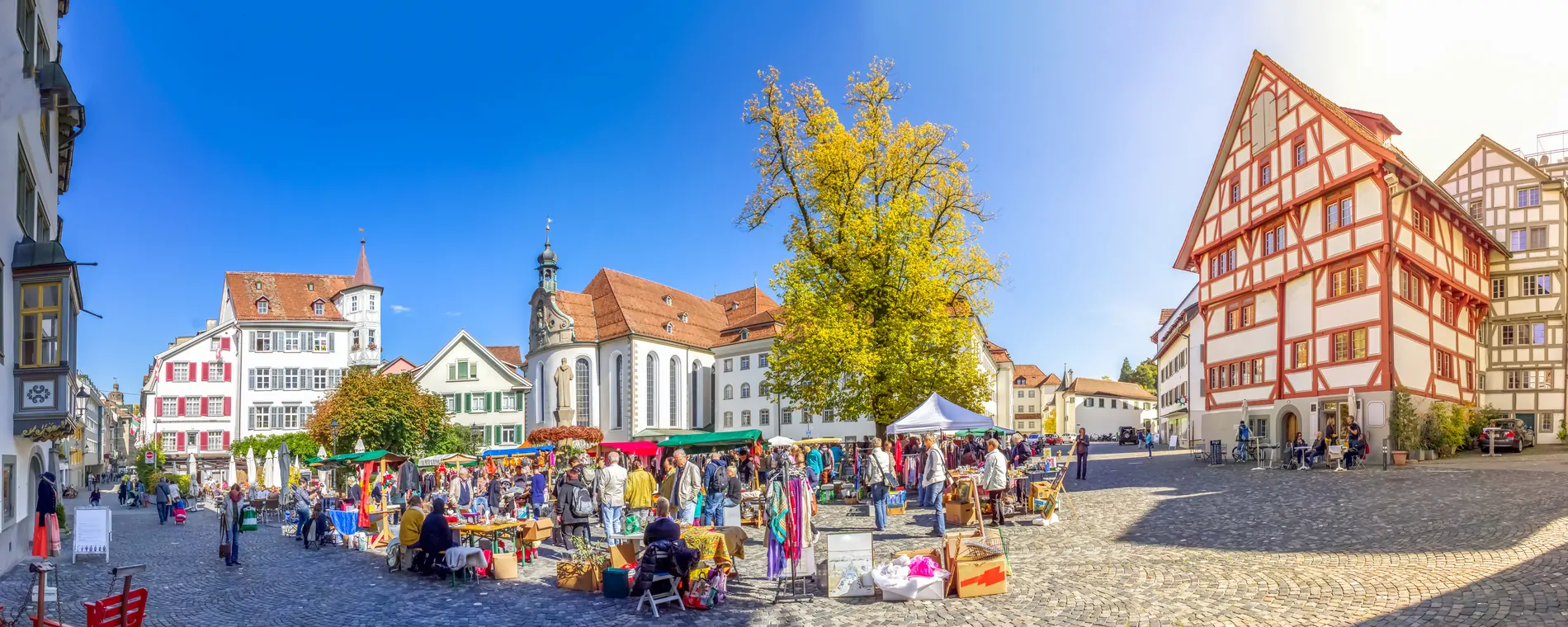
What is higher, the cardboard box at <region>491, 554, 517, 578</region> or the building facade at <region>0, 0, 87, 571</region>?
the building facade at <region>0, 0, 87, 571</region>

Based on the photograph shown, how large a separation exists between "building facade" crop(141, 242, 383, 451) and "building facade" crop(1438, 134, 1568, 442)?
197 feet

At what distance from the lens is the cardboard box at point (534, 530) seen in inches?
653

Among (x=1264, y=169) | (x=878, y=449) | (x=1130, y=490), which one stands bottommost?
(x=1130, y=490)

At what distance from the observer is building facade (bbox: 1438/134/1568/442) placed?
3900 cm

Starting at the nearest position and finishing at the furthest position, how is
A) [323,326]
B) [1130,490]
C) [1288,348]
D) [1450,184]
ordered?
[1130,490]
[1288,348]
[1450,184]
[323,326]

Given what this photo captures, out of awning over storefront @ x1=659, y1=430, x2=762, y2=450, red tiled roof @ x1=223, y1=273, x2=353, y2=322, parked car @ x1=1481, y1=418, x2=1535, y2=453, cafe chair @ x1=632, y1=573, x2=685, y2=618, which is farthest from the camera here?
red tiled roof @ x1=223, y1=273, x2=353, y2=322

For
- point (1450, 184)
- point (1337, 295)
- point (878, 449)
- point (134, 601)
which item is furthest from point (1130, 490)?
point (1450, 184)


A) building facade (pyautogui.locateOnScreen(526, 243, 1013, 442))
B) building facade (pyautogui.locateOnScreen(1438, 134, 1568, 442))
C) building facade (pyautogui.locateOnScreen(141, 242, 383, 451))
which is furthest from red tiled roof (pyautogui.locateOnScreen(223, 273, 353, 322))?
building facade (pyautogui.locateOnScreen(1438, 134, 1568, 442))

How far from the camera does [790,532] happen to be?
488 inches

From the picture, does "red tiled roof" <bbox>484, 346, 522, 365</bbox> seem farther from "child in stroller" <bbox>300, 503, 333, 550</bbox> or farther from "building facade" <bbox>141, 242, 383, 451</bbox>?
"child in stroller" <bbox>300, 503, 333, 550</bbox>

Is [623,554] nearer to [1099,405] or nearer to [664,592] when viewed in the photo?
[664,592]

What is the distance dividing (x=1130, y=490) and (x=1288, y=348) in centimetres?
1330

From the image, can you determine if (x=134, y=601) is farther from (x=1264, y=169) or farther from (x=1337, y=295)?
(x=1264, y=169)

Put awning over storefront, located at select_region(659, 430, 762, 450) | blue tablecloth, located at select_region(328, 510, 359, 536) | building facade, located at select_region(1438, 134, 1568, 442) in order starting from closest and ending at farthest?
blue tablecloth, located at select_region(328, 510, 359, 536), awning over storefront, located at select_region(659, 430, 762, 450), building facade, located at select_region(1438, 134, 1568, 442)
